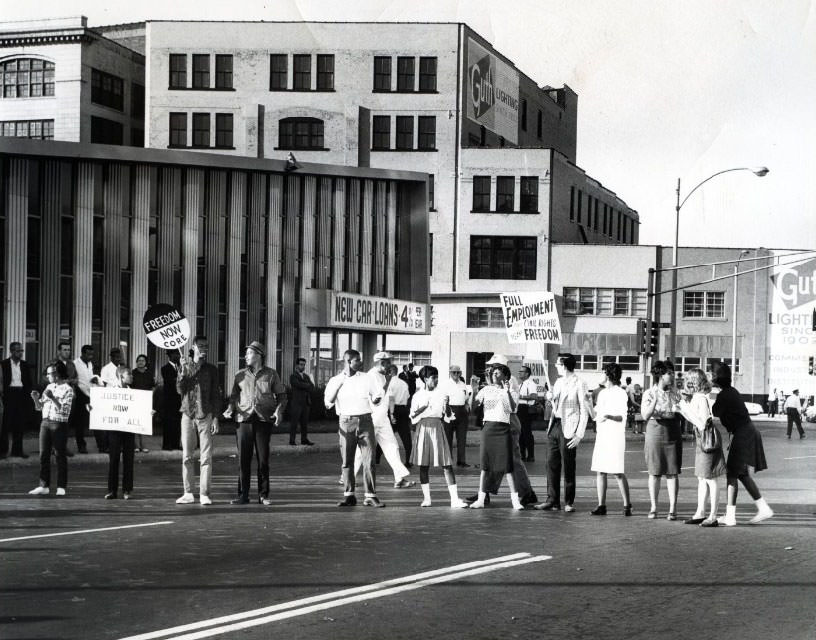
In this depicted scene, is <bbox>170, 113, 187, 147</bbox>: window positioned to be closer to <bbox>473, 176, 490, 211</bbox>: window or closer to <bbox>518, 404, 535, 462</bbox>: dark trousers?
<bbox>473, 176, 490, 211</bbox>: window

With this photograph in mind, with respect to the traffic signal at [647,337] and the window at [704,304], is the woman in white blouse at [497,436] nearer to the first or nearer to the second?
the traffic signal at [647,337]

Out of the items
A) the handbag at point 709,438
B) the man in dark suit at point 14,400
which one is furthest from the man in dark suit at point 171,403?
the handbag at point 709,438

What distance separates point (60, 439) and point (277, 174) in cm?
2115

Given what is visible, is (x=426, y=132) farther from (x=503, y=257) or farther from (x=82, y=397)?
(x=82, y=397)

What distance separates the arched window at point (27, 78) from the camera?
65.9 m

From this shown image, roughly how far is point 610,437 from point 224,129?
5453 centimetres

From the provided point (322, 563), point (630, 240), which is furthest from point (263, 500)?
point (630, 240)

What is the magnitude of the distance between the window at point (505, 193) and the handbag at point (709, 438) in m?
52.0

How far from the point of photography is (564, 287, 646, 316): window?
218 ft

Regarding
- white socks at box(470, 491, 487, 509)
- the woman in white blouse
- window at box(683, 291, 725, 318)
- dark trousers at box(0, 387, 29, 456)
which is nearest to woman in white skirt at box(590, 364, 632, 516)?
the woman in white blouse

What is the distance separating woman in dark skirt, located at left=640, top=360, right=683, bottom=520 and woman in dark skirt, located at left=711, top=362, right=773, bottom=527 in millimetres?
684

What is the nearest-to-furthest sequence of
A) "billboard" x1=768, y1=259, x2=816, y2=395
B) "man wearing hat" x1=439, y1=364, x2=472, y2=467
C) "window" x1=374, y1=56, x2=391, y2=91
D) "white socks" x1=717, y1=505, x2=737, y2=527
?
1. "white socks" x1=717, y1=505, x2=737, y2=527
2. "man wearing hat" x1=439, y1=364, x2=472, y2=467
3. "window" x1=374, y1=56, x2=391, y2=91
4. "billboard" x1=768, y1=259, x2=816, y2=395

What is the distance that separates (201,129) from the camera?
66250mm

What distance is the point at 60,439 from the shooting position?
615 inches
